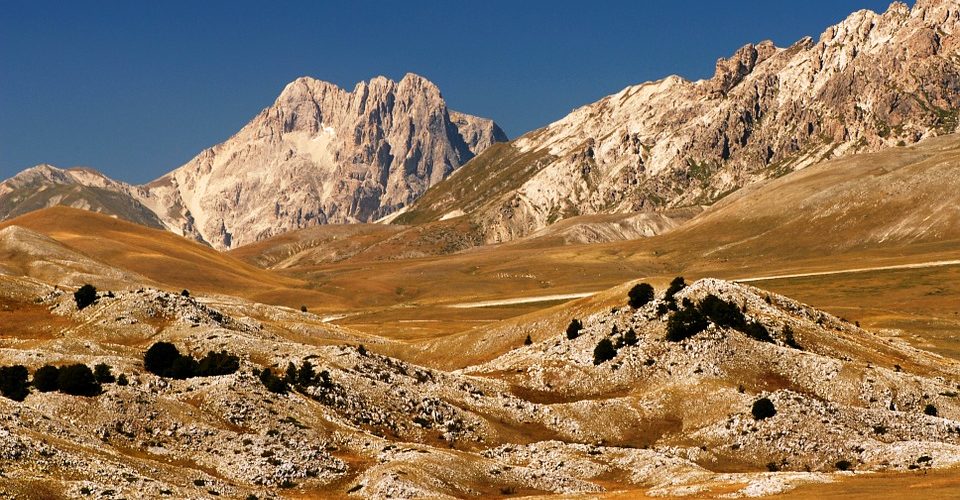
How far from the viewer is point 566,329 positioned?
4892 inches

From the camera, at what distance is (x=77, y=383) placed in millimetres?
73000

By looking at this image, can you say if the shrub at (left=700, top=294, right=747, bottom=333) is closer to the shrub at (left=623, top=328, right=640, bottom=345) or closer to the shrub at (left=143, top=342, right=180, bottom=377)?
the shrub at (left=623, top=328, right=640, bottom=345)

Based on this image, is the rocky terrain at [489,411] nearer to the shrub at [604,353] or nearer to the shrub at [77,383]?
the shrub at [604,353]

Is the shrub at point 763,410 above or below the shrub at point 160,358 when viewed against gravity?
below

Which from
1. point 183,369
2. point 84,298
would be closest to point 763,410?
point 183,369

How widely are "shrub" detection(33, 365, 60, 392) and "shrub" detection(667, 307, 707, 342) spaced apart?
63.7 meters

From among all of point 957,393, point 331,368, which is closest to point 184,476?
point 331,368

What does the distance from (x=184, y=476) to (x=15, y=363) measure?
Answer: 89.7 feet

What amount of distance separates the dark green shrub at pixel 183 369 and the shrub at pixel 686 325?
2033 inches

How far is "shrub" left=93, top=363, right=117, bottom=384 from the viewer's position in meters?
76.0

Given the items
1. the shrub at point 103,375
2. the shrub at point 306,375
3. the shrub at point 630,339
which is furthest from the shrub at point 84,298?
the shrub at point 630,339

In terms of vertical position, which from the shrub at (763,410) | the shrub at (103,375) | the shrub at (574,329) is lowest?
the shrub at (763,410)

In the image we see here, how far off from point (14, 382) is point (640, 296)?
7234 centimetres

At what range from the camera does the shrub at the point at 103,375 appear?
76.0 metres
